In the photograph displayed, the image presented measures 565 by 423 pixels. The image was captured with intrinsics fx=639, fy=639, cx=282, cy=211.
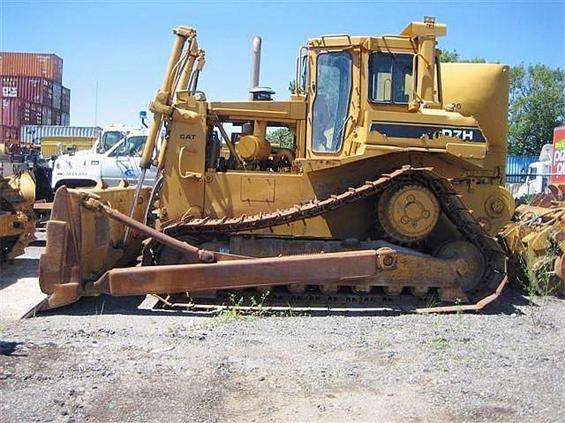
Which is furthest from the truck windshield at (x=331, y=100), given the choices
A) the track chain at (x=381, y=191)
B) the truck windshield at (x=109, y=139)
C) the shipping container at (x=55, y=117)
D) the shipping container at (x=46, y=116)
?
the shipping container at (x=55, y=117)

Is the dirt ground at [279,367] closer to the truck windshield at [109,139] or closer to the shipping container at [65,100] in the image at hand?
the truck windshield at [109,139]

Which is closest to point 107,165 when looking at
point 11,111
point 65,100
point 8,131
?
point 8,131

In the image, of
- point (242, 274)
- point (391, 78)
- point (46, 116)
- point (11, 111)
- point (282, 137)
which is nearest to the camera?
point (242, 274)

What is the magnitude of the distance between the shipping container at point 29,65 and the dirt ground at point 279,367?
31507 mm

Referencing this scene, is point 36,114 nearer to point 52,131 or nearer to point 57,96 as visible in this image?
point 52,131

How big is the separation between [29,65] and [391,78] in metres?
32.6

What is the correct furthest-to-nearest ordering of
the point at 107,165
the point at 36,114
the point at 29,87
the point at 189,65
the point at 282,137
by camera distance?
1. the point at 29,87
2. the point at 36,114
3. the point at 107,165
4. the point at 282,137
5. the point at 189,65

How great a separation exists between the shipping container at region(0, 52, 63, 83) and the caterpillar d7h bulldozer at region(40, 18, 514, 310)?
99.5ft

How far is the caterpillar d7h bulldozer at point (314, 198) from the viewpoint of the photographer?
6.80 m

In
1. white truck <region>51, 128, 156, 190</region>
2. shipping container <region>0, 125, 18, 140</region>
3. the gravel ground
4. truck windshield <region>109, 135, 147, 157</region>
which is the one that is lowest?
the gravel ground

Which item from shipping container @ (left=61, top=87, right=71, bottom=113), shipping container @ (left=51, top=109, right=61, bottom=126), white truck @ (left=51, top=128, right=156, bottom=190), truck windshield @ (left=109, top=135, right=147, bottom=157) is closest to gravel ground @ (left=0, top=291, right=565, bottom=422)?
white truck @ (left=51, top=128, right=156, bottom=190)

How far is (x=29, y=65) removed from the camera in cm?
3544

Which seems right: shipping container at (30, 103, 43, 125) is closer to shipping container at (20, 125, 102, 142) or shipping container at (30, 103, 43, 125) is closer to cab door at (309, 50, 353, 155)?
shipping container at (20, 125, 102, 142)

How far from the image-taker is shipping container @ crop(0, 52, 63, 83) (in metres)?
35.0
